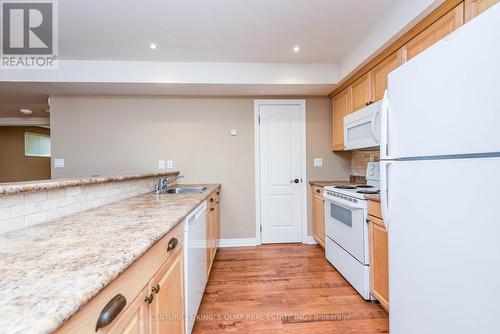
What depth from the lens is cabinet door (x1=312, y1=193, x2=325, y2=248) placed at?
295 centimetres

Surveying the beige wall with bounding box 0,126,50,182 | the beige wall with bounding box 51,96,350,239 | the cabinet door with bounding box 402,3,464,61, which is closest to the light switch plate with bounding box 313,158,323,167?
the beige wall with bounding box 51,96,350,239

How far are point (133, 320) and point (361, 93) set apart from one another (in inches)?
109

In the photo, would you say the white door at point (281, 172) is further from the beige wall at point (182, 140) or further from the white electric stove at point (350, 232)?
the white electric stove at point (350, 232)

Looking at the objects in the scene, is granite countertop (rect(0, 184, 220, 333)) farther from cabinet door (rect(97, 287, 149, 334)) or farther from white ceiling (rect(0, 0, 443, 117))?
white ceiling (rect(0, 0, 443, 117))

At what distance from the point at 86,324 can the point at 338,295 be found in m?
2.04

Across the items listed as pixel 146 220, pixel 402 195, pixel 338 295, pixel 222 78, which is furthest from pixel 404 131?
pixel 222 78

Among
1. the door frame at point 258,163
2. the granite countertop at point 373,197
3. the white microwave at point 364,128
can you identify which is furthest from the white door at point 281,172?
the granite countertop at point 373,197

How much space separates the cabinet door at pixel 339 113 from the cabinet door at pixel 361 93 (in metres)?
0.11

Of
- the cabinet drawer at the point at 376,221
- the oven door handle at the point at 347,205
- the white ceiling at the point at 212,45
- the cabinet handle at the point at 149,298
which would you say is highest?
the white ceiling at the point at 212,45

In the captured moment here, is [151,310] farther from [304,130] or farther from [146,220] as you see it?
[304,130]

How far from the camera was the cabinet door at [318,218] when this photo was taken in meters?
A: 2.95

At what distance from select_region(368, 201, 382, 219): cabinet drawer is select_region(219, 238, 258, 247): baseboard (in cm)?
185

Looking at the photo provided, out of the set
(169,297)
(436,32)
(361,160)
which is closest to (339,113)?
(361,160)

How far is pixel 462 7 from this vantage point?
4.59ft
